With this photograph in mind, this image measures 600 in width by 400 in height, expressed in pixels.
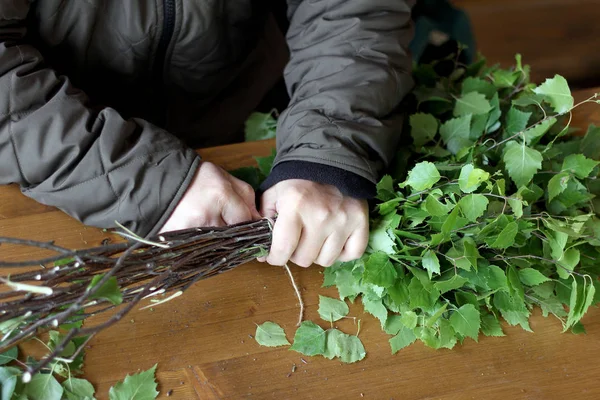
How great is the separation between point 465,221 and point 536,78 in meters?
1.50

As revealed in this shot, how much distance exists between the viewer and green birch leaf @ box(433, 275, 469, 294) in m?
0.78

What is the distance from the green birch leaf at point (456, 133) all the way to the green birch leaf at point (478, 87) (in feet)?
0.33

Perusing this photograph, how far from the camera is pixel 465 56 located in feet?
4.04

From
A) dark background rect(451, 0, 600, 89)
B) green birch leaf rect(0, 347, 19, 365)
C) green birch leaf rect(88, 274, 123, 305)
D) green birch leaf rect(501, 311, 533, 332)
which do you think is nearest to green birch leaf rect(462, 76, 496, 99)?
green birch leaf rect(501, 311, 533, 332)

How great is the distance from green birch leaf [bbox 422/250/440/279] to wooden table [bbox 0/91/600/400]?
0.35ft

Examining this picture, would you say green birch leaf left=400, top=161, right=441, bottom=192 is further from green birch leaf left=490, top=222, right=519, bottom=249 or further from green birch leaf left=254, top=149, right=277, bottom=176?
green birch leaf left=254, top=149, right=277, bottom=176

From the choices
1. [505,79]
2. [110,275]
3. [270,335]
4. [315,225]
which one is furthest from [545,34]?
[110,275]

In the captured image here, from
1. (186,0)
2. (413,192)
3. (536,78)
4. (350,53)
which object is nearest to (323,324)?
(413,192)

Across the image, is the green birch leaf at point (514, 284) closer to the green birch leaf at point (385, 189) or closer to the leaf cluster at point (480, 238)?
the leaf cluster at point (480, 238)

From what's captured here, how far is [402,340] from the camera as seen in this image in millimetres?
801

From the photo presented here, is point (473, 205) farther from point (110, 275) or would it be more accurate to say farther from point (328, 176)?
point (110, 275)

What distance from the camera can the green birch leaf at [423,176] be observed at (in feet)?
2.54

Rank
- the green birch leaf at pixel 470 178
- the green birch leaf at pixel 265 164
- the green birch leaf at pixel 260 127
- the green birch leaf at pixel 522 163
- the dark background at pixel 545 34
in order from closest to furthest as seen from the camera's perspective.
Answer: the green birch leaf at pixel 470 178
the green birch leaf at pixel 522 163
the green birch leaf at pixel 265 164
the green birch leaf at pixel 260 127
the dark background at pixel 545 34

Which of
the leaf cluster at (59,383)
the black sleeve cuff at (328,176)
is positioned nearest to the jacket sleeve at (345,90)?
the black sleeve cuff at (328,176)
